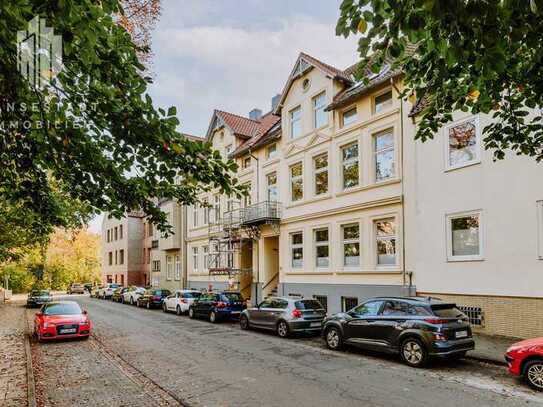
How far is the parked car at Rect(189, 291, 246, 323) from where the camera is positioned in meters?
19.0

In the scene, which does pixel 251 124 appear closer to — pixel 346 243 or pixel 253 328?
pixel 346 243

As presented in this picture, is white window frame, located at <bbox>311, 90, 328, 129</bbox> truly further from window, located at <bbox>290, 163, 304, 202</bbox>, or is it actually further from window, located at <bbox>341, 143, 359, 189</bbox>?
window, located at <bbox>290, 163, 304, 202</bbox>

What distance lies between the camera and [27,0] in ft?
11.8

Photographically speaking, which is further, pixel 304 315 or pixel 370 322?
pixel 304 315

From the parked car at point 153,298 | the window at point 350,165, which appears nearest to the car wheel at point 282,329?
the window at point 350,165

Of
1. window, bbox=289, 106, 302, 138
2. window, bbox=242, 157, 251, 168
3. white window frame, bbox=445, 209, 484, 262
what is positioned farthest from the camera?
window, bbox=242, 157, 251, 168

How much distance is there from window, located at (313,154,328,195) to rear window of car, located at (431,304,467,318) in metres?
10.7

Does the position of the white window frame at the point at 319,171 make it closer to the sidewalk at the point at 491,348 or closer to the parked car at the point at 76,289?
the sidewalk at the point at 491,348

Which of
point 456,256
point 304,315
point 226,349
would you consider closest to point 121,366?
point 226,349

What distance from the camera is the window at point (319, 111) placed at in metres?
20.6

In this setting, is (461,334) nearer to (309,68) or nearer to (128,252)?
(309,68)

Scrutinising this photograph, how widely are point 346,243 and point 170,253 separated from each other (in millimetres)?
22140

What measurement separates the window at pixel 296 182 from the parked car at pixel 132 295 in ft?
47.3

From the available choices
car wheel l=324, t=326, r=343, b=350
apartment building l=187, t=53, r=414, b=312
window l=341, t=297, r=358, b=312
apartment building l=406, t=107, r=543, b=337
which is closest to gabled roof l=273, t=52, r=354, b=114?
apartment building l=187, t=53, r=414, b=312
